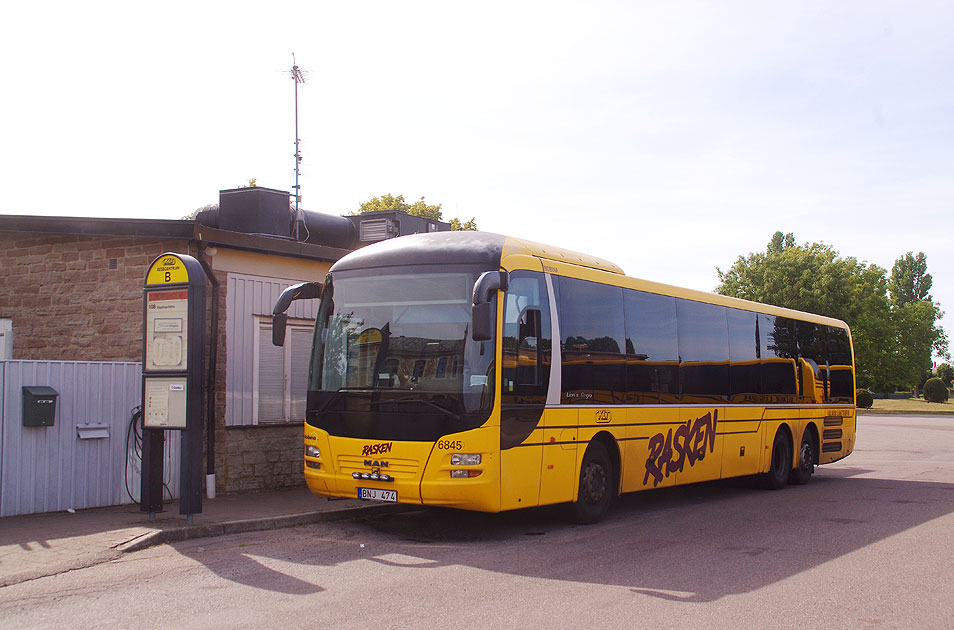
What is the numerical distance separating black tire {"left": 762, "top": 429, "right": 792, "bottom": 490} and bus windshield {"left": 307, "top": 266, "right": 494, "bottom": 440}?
8.48m

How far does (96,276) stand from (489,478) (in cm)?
689

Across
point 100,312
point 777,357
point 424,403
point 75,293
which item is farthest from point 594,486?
point 75,293

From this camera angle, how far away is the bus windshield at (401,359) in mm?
9586

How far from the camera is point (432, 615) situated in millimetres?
6430

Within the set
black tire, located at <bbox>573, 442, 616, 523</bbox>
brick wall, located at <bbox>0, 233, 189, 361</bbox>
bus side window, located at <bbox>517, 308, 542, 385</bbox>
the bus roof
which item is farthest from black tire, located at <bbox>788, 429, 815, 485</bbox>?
brick wall, located at <bbox>0, 233, 189, 361</bbox>

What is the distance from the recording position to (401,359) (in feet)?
32.4

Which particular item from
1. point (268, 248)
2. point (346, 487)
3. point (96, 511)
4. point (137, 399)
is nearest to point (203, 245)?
point (268, 248)

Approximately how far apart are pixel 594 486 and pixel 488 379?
2.55 meters

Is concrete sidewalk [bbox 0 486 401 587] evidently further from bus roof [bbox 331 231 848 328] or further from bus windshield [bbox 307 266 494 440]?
bus roof [bbox 331 231 848 328]

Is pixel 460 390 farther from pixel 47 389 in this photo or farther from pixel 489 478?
pixel 47 389

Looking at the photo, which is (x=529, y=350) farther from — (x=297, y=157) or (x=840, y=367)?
(x=297, y=157)

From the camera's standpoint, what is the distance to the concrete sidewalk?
813 centimetres

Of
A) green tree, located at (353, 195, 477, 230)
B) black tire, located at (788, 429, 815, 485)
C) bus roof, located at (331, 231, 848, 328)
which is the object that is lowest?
black tire, located at (788, 429, 815, 485)

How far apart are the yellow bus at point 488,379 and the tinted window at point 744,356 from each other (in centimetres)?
220
